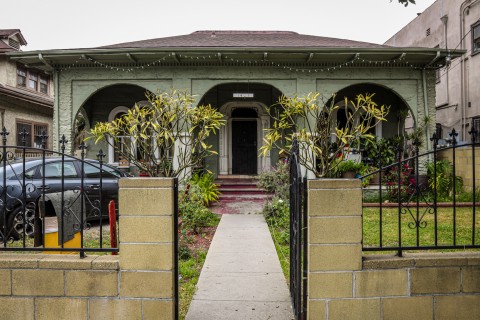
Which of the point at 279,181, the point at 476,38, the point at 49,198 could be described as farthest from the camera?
the point at 476,38

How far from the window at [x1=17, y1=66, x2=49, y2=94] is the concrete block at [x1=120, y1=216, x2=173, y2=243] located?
20431mm

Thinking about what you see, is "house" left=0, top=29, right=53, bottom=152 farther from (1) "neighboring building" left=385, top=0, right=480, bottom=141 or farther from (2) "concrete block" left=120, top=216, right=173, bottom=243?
(1) "neighboring building" left=385, top=0, right=480, bottom=141

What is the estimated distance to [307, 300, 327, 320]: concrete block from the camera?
334 cm

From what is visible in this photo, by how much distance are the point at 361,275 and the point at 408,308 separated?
1.72 ft

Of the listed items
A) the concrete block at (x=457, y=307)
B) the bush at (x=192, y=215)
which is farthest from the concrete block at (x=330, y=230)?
the bush at (x=192, y=215)

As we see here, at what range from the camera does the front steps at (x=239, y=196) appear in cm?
1029

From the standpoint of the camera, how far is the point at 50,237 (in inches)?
195

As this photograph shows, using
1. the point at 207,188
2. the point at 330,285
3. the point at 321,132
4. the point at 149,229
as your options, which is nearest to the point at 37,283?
the point at 149,229

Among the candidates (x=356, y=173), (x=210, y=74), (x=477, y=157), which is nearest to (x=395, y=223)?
(x=356, y=173)

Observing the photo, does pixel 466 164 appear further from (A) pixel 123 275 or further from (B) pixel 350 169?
(A) pixel 123 275

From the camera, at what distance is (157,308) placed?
11.0 ft

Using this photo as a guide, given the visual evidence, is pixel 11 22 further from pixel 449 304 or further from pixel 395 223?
pixel 449 304

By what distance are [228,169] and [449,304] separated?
11.2m

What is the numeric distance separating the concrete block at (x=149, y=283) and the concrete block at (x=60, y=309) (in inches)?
17.4
